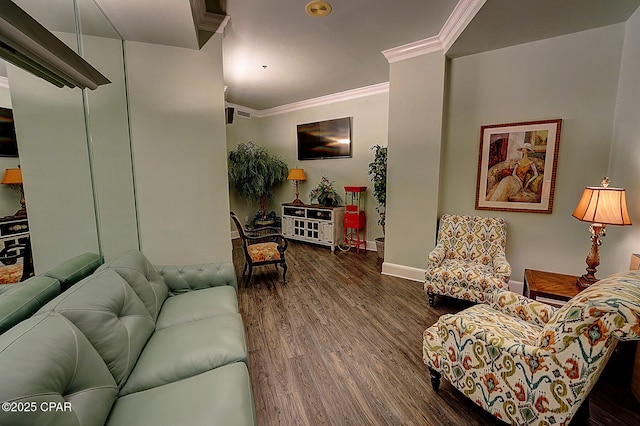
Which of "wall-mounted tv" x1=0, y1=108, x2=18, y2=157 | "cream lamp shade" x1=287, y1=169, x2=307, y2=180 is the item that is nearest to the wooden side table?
"wall-mounted tv" x1=0, y1=108, x2=18, y2=157

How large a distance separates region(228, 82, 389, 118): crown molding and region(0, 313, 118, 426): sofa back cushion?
4659 millimetres

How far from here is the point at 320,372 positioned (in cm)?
187

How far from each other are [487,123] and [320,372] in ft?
10.00

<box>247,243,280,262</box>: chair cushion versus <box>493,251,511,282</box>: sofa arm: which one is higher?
<box>493,251,511,282</box>: sofa arm

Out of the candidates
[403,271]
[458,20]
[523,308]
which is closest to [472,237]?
[403,271]

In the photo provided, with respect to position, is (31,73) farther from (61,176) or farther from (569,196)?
(569,196)

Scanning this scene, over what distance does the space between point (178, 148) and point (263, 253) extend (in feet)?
5.13

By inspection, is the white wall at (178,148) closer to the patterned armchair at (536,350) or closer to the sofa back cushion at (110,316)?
the sofa back cushion at (110,316)

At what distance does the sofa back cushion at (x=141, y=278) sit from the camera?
5.50 feet

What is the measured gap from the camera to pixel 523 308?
1.70 metres

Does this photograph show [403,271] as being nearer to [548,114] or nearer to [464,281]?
[464,281]

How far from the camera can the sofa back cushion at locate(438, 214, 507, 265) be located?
2859mm

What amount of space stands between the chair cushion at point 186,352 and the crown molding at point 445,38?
3.02 meters

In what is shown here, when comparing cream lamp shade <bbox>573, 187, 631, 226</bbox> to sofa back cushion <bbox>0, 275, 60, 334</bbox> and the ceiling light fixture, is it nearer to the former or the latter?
the ceiling light fixture
